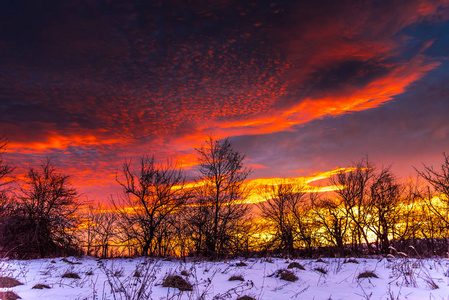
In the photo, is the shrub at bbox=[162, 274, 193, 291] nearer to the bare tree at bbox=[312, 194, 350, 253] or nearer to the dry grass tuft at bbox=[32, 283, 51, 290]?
the dry grass tuft at bbox=[32, 283, 51, 290]

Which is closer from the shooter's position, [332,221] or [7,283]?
[7,283]

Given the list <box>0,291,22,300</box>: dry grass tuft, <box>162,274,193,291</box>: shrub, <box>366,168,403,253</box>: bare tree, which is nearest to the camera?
<box>0,291,22,300</box>: dry grass tuft

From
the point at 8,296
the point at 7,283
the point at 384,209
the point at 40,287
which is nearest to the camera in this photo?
the point at 8,296

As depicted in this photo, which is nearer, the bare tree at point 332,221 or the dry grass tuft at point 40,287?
the dry grass tuft at point 40,287

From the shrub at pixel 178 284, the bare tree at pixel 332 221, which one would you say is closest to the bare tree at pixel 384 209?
the bare tree at pixel 332 221

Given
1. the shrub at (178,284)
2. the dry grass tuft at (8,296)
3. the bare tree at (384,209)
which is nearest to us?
the dry grass tuft at (8,296)

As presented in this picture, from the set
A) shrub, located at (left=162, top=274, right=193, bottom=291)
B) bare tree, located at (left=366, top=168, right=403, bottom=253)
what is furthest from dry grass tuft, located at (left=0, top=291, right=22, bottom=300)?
bare tree, located at (left=366, top=168, right=403, bottom=253)

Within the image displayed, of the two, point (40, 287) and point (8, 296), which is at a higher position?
point (8, 296)

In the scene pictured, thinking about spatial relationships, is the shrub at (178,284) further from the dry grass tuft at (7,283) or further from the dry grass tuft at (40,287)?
the dry grass tuft at (7,283)

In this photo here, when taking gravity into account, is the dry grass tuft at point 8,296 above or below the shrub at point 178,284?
above

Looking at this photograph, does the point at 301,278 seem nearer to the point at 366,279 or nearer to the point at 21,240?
the point at 366,279

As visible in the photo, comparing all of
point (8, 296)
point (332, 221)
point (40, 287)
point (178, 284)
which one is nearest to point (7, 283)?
point (40, 287)

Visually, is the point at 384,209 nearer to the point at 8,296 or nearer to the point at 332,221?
the point at 332,221

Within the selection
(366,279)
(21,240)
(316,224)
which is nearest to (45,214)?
(21,240)
